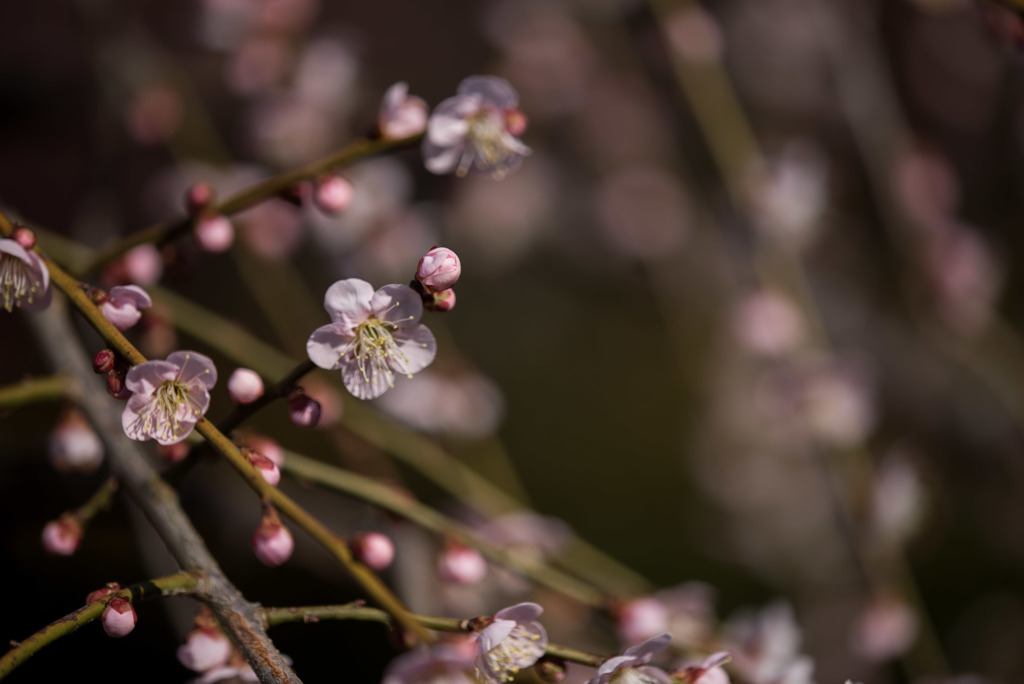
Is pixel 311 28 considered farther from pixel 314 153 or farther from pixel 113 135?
pixel 113 135

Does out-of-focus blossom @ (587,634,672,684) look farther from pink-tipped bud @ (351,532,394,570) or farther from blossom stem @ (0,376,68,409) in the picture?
blossom stem @ (0,376,68,409)

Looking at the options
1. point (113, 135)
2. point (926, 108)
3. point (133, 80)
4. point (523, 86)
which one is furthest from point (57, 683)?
point (926, 108)

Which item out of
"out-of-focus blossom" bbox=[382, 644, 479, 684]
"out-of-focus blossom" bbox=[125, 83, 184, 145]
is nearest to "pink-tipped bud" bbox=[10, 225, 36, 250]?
"out-of-focus blossom" bbox=[382, 644, 479, 684]

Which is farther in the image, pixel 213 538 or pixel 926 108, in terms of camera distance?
pixel 926 108

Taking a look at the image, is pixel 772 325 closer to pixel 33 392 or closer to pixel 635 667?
pixel 635 667

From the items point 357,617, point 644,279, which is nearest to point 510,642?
point 357,617

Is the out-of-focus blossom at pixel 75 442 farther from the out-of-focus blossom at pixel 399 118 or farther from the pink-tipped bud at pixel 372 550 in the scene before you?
the out-of-focus blossom at pixel 399 118

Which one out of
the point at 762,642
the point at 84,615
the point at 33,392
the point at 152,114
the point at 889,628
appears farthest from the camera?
the point at 152,114
